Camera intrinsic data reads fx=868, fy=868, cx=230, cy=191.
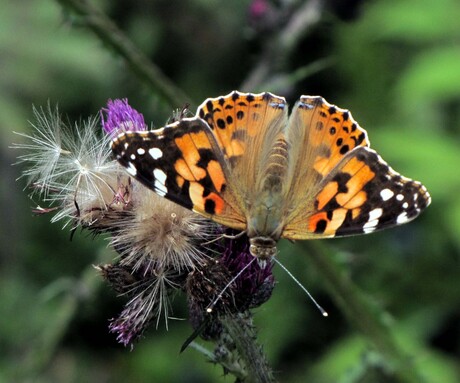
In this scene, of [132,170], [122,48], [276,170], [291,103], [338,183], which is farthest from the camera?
[291,103]

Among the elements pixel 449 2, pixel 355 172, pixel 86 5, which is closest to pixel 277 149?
pixel 355 172

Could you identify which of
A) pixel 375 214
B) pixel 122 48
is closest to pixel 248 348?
pixel 375 214

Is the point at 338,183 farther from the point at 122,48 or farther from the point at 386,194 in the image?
the point at 122,48

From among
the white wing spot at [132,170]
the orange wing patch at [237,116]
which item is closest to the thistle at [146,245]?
the orange wing patch at [237,116]

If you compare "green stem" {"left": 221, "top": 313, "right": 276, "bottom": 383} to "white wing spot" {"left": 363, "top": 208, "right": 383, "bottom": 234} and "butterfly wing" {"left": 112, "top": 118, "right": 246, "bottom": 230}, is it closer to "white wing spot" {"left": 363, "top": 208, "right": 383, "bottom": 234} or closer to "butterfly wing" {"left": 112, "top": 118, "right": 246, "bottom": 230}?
"butterfly wing" {"left": 112, "top": 118, "right": 246, "bottom": 230}

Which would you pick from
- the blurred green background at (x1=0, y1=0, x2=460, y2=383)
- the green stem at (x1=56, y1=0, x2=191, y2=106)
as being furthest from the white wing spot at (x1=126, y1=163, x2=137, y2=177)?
the blurred green background at (x1=0, y1=0, x2=460, y2=383)
